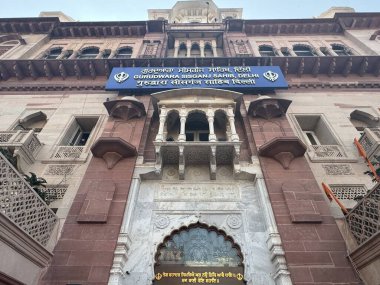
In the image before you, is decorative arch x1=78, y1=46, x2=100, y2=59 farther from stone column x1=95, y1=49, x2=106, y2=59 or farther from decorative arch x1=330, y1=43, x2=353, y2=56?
decorative arch x1=330, y1=43, x2=353, y2=56

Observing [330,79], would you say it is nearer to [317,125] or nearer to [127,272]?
[317,125]

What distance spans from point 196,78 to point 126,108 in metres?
4.42

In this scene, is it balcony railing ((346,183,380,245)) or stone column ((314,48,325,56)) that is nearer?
balcony railing ((346,183,380,245))

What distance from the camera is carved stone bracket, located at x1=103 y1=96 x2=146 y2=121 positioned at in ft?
35.8

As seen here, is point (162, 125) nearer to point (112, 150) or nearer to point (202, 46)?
point (112, 150)

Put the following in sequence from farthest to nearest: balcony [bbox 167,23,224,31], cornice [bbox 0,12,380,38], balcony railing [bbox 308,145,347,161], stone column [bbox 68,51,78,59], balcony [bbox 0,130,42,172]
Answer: balcony [bbox 167,23,224,31] < cornice [bbox 0,12,380,38] < stone column [bbox 68,51,78,59] < balcony railing [bbox 308,145,347,161] < balcony [bbox 0,130,42,172]

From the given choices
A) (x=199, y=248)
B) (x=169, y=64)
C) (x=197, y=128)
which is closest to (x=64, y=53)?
(x=169, y=64)

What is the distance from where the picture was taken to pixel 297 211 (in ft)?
24.3

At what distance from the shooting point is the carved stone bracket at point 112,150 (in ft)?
29.3

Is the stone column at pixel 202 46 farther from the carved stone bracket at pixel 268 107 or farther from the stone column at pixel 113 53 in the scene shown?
the carved stone bracket at pixel 268 107

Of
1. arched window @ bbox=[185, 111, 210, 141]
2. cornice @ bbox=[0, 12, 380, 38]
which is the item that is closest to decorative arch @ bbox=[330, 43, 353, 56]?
cornice @ bbox=[0, 12, 380, 38]

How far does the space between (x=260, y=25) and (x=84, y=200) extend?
61.8ft

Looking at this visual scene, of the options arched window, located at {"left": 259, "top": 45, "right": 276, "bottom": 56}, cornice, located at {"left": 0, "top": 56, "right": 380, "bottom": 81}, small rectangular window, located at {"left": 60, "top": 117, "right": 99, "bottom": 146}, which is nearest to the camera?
small rectangular window, located at {"left": 60, "top": 117, "right": 99, "bottom": 146}

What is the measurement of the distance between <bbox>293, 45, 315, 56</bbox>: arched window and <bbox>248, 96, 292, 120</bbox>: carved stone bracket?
9.17m
